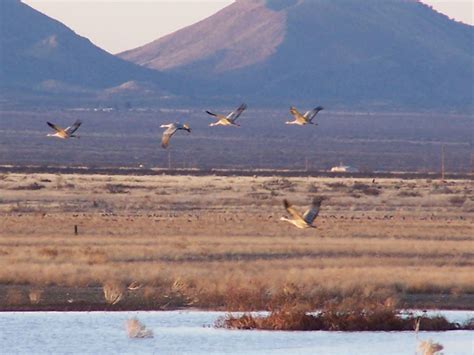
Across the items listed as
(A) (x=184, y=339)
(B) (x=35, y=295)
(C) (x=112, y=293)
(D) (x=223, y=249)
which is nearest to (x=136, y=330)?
(A) (x=184, y=339)

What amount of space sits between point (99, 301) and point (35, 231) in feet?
47.2

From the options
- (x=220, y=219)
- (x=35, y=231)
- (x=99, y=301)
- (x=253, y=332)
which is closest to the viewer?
(x=253, y=332)

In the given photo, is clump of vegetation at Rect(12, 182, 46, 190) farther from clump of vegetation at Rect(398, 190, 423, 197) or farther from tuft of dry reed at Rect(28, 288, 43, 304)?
tuft of dry reed at Rect(28, 288, 43, 304)

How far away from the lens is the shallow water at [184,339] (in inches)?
755

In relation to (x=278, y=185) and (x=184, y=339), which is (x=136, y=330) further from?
(x=278, y=185)

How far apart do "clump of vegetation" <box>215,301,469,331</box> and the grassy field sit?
0.69 meters

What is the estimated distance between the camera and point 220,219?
44938 millimetres

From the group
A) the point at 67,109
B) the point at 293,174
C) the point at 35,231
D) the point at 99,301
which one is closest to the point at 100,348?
the point at 99,301

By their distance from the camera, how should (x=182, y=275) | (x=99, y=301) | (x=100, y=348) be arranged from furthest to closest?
(x=182, y=275) → (x=99, y=301) → (x=100, y=348)

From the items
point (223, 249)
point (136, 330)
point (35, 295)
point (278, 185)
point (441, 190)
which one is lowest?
point (278, 185)

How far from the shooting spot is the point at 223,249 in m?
32.9

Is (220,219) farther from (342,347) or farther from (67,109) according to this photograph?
(67,109)

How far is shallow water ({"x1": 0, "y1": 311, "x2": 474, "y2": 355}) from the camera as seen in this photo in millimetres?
19172

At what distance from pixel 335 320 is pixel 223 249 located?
39.2 feet
